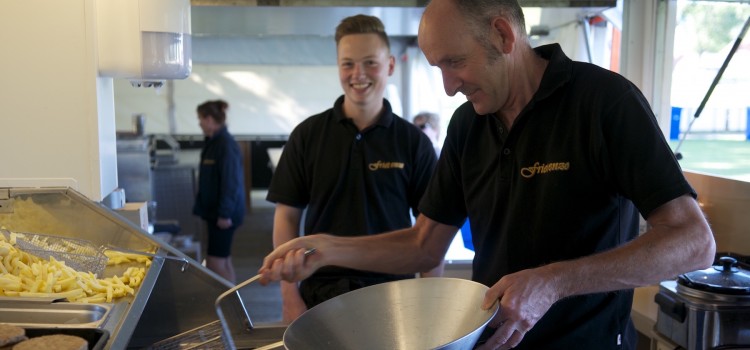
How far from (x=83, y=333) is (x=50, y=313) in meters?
0.19

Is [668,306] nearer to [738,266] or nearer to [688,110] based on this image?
[738,266]

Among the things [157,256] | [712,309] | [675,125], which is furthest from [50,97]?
[675,125]

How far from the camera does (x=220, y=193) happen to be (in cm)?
502

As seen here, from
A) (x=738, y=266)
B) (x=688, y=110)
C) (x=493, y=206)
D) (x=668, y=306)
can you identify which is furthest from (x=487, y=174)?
(x=688, y=110)

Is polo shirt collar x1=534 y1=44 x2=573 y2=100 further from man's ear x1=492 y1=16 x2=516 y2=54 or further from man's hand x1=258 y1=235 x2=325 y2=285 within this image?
man's hand x1=258 y1=235 x2=325 y2=285

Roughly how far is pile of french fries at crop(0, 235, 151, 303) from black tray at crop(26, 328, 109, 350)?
194 mm

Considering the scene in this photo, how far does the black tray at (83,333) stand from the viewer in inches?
38.6

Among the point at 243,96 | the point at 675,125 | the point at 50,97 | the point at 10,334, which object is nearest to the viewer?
the point at 10,334

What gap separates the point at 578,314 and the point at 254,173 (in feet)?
29.5

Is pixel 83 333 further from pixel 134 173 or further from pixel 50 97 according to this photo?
pixel 134 173

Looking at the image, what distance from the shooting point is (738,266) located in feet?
7.21

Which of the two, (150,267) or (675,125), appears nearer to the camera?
(150,267)

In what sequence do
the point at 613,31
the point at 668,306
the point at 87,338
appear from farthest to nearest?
the point at 613,31 < the point at 668,306 < the point at 87,338

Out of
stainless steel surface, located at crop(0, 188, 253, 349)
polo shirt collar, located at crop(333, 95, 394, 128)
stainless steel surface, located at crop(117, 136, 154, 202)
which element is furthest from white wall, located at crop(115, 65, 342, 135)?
stainless steel surface, located at crop(0, 188, 253, 349)
